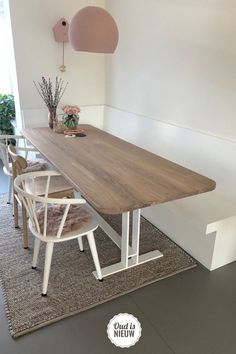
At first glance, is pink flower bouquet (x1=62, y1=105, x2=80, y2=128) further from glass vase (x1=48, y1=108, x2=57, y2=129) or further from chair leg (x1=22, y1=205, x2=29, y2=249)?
chair leg (x1=22, y1=205, x2=29, y2=249)

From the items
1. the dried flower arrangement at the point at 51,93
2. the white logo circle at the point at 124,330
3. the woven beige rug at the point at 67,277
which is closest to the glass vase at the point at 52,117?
the dried flower arrangement at the point at 51,93

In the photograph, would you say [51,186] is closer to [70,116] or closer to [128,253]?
[128,253]

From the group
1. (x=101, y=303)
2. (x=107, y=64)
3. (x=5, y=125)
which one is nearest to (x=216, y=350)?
(x=101, y=303)

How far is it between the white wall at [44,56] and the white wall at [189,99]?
0.53m

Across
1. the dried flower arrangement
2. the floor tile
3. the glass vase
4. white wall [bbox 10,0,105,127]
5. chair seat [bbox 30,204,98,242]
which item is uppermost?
white wall [bbox 10,0,105,127]

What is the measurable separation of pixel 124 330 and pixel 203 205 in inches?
46.6

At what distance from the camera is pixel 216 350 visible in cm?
154

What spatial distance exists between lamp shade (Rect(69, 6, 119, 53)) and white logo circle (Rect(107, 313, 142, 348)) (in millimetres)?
1735

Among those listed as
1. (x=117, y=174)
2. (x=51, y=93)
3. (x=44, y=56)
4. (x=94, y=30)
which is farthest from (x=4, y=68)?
(x=117, y=174)

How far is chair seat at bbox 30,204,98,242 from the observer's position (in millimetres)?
1784

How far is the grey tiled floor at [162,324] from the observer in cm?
154

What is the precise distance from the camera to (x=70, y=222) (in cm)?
186

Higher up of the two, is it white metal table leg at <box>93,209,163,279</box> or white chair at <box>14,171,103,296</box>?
white chair at <box>14,171,103,296</box>

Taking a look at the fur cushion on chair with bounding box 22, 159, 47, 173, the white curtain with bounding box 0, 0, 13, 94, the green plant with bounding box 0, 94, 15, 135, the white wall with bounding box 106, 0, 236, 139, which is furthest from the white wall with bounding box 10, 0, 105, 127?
the white curtain with bounding box 0, 0, 13, 94
